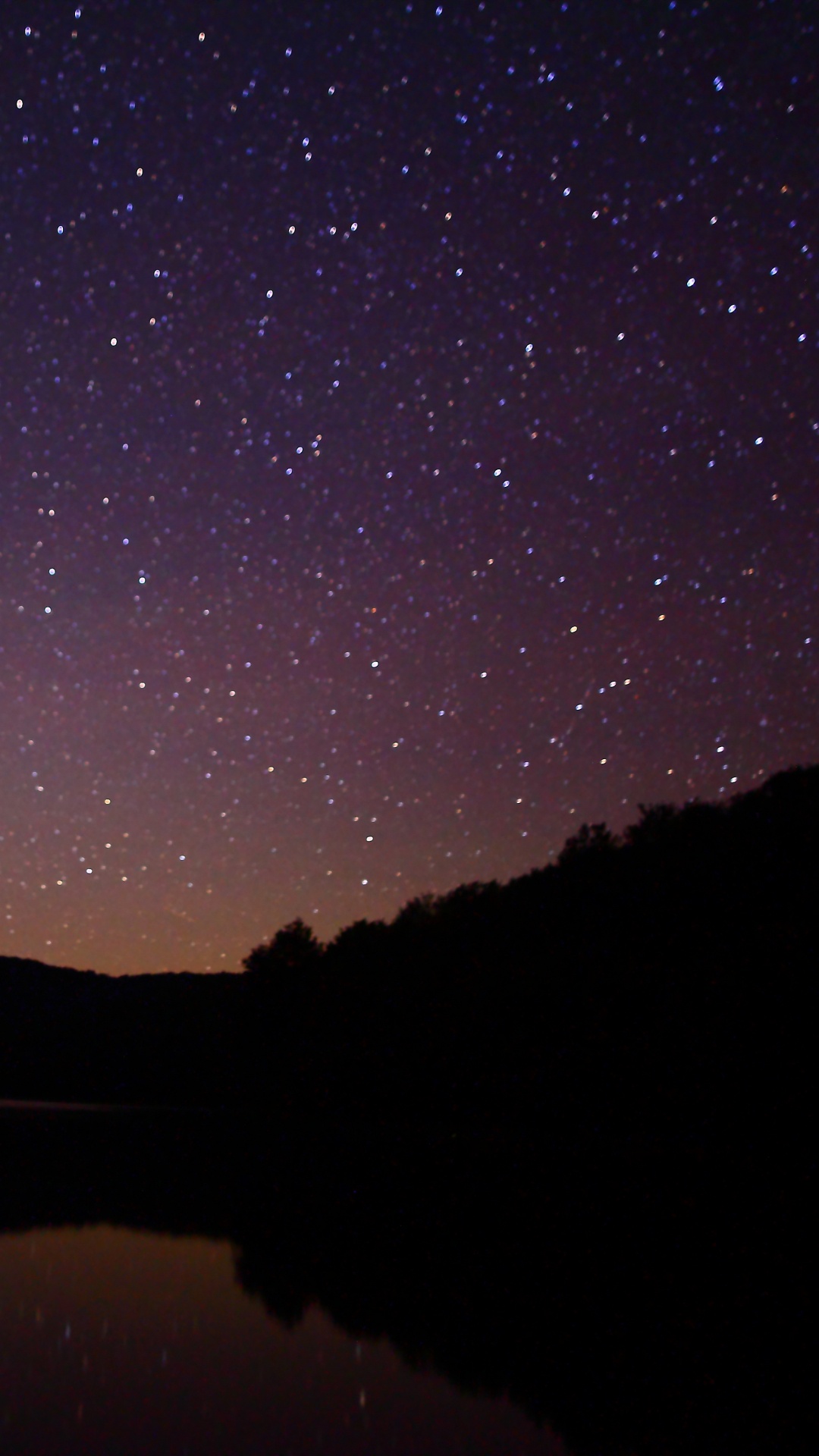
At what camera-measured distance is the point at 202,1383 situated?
6195 mm

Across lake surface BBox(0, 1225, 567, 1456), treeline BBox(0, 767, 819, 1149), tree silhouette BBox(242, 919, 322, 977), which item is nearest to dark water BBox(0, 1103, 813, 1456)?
lake surface BBox(0, 1225, 567, 1456)

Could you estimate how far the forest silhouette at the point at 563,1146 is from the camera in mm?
6852

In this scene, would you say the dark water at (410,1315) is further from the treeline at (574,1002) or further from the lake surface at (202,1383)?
the treeline at (574,1002)

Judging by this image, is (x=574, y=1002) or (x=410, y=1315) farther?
(x=574, y=1002)

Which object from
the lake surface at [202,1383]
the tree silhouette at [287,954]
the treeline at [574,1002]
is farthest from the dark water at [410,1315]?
the tree silhouette at [287,954]

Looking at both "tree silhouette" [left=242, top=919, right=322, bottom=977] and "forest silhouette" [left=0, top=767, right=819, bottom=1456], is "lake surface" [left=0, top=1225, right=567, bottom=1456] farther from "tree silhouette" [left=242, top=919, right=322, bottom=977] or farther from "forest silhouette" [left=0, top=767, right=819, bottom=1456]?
"tree silhouette" [left=242, top=919, right=322, bottom=977]

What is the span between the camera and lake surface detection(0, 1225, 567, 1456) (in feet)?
17.1

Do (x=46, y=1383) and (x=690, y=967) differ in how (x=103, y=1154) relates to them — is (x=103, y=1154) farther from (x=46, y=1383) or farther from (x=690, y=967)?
(x=46, y=1383)

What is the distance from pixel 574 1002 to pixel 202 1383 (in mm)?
24042

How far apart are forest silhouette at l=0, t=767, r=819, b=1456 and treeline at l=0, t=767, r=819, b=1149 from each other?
0.11 meters

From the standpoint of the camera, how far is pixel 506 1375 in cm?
617

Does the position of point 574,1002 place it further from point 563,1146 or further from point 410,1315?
point 410,1315

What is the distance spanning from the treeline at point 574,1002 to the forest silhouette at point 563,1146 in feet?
0.37

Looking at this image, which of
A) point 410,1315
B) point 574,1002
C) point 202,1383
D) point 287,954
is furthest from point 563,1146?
point 287,954
